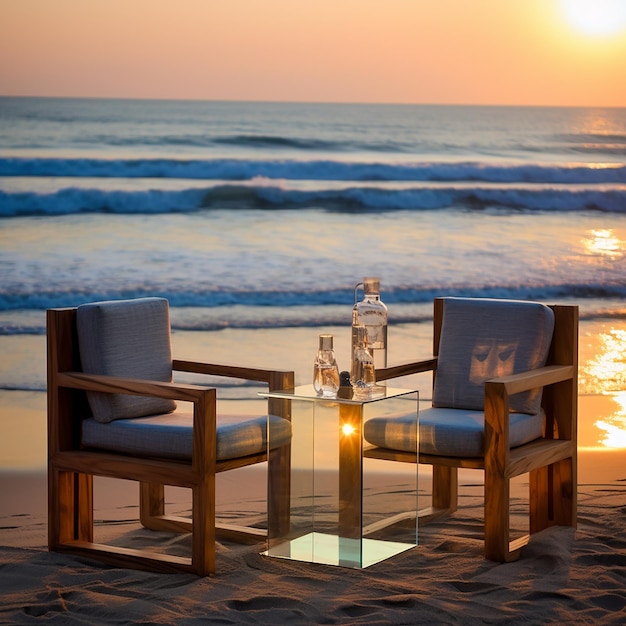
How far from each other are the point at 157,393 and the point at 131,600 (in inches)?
25.7

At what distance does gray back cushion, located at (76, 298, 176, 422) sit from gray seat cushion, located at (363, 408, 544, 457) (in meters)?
0.75

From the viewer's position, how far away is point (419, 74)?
1414 centimetres

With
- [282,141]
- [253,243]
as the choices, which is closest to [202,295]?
[253,243]

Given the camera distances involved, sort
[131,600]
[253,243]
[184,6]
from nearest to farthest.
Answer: [131,600] → [253,243] → [184,6]

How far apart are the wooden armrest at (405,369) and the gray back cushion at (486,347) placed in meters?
0.04

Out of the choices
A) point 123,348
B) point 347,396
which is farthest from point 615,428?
point 123,348

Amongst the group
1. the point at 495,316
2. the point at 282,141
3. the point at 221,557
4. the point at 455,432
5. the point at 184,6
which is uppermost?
the point at 184,6

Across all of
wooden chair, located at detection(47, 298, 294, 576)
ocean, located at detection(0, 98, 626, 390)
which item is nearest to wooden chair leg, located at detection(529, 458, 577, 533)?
wooden chair, located at detection(47, 298, 294, 576)

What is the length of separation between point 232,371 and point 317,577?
2.72 feet

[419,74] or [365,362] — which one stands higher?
[419,74]

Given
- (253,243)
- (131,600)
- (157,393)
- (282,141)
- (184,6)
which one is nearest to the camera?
(131,600)

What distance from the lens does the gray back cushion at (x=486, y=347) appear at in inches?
164

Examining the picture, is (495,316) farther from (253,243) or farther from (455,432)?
(253,243)

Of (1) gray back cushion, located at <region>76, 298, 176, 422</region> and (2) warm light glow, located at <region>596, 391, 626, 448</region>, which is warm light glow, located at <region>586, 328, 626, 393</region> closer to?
(2) warm light glow, located at <region>596, 391, 626, 448</region>
